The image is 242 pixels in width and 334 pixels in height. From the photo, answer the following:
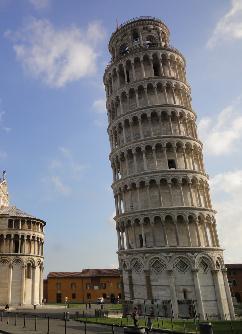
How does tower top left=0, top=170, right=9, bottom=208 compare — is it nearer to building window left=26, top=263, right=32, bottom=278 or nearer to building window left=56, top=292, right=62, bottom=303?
building window left=26, top=263, right=32, bottom=278

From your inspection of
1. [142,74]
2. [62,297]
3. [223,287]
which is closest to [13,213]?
[62,297]

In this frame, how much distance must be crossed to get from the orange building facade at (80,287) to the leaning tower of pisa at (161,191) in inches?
1930

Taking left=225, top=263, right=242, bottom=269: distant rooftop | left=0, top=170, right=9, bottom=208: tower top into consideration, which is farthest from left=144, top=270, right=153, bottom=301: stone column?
left=225, top=263, right=242, bottom=269: distant rooftop

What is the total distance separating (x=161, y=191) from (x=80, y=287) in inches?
2160

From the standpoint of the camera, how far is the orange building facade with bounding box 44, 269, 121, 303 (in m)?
83.1

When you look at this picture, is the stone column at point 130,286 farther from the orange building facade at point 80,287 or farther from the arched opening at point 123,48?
the orange building facade at point 80,287

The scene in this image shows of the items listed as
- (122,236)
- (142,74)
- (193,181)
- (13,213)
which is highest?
(142,74)

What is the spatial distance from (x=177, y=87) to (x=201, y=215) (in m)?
17.6

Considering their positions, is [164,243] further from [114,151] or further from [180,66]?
[180,66]

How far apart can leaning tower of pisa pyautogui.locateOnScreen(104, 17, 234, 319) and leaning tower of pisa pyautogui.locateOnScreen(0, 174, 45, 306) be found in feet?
92.6

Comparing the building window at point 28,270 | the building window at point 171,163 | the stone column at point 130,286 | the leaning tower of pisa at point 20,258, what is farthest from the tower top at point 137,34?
the building window at point 28,270

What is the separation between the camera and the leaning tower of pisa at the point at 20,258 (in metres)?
59.4

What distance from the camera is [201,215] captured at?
127 ft

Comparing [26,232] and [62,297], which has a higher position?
[26,232]
